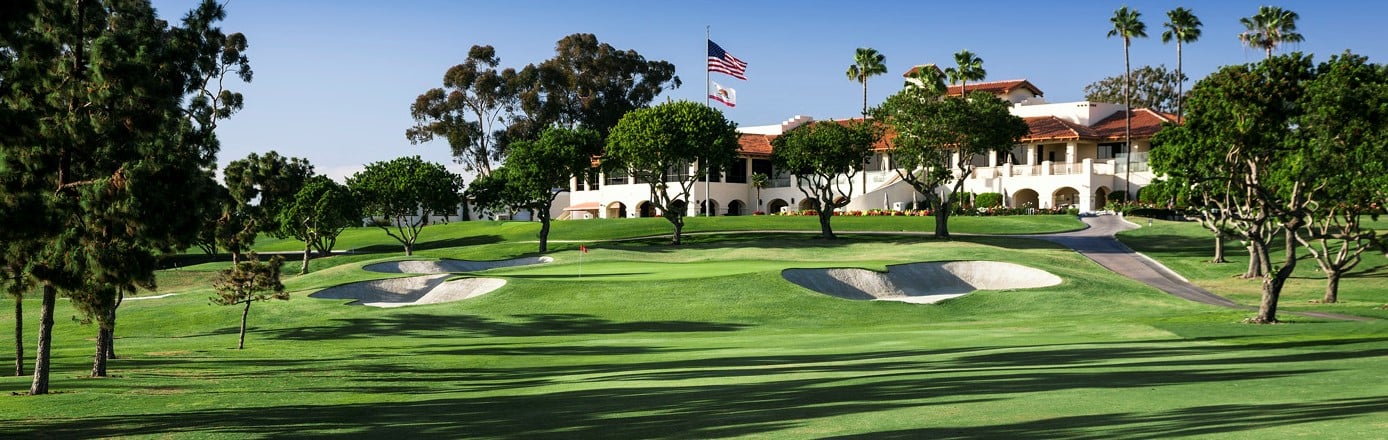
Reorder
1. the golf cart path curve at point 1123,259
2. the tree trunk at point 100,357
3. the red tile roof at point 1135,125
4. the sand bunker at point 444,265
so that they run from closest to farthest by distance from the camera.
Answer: the tree trunk at point 100,357 < the golf cart path curve at point 1123,259 < the sand bunker at point 444,265 < the red tile roof at point 1135,125

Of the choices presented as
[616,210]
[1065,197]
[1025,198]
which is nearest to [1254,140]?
[1065,197]

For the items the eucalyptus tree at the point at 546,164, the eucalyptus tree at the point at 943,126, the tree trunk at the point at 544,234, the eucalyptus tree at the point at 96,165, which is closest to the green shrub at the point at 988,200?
the eucalyptus tree at the point at 943,126

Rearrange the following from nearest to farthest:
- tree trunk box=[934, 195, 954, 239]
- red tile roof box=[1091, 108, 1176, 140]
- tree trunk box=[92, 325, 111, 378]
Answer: tree trunk box=[92, 325, 111, 378] < tree trunk box=[934, 195, 954, 239] < red tile roof box=[1091, 108, 1176, 140]

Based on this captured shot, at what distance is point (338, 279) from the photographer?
52125mm

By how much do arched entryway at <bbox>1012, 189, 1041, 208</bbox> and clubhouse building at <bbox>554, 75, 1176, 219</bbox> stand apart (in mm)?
91

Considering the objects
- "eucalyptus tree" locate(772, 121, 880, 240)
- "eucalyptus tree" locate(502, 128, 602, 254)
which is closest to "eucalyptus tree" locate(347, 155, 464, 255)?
"eucalyptus tree" locate(502, 128, 602, 254)

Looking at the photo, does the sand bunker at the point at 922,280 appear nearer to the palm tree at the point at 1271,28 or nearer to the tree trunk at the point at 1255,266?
the tree trunk at the point at 1255,266

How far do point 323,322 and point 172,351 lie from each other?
847cm

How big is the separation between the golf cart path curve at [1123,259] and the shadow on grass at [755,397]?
16.4 meters

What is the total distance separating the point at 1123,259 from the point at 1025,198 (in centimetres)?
3874

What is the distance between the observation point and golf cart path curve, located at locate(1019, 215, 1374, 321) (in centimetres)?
4703

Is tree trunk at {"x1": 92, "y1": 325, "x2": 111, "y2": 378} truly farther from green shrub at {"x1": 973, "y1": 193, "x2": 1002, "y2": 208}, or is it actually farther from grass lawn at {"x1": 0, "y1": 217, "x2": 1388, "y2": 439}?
green shrub at {"x1": 973, "y1": 193, "x2": 1002, "y2": 208}

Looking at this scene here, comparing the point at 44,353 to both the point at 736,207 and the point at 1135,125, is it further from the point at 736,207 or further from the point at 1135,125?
the point at 1135,125

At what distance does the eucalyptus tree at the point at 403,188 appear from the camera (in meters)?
76.1
